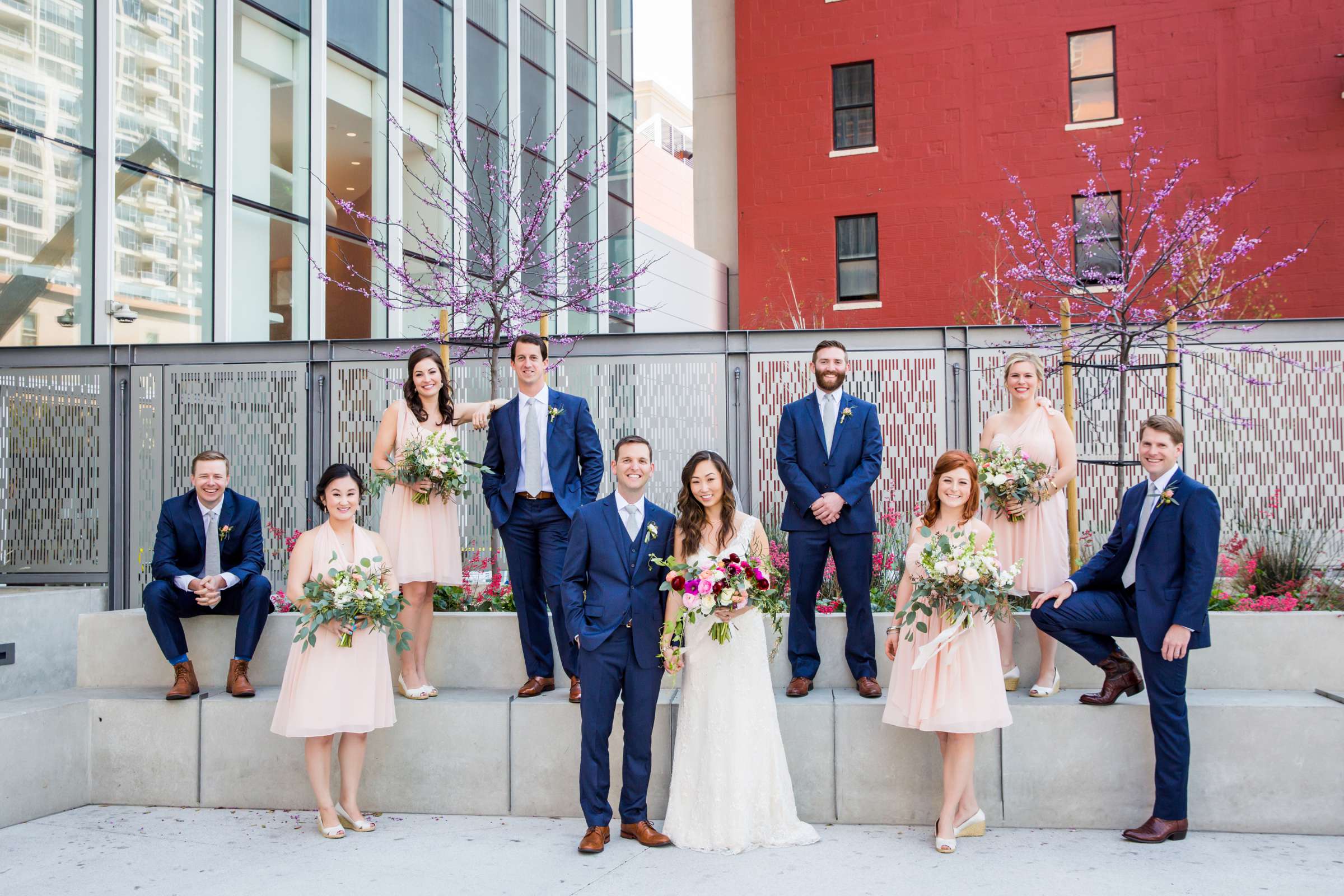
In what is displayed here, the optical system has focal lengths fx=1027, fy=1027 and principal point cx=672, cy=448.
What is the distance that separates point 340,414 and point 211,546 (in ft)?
6.18

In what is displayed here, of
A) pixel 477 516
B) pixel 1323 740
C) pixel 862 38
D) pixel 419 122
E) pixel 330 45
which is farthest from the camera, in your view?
pixel 862 38

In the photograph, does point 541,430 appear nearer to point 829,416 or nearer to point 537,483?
point 537,483

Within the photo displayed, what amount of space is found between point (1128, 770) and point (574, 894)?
3.17m

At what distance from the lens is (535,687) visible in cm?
636

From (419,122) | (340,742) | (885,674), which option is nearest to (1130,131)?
(419,122)

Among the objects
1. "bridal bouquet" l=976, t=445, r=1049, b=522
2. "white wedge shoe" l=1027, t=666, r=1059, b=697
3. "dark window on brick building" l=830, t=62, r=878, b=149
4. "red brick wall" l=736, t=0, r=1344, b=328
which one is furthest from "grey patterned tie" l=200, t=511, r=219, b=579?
"dark window on brick building" l=830, t=62, r=878, b=149

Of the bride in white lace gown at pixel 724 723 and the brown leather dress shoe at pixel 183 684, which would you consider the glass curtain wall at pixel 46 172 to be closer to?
the brown leather dress shoe at pixel 183 684

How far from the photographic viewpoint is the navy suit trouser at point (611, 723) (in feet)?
17.5

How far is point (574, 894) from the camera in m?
4.71

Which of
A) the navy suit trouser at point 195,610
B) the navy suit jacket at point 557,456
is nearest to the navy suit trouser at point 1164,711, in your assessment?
the navy suit jacket at point 557,456

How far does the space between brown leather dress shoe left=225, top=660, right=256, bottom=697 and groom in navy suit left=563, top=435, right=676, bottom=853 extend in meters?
2.40

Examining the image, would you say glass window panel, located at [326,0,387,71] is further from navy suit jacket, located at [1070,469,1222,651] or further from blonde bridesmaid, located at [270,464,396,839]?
navy suit jacket, located at [1070,469,1222,651]

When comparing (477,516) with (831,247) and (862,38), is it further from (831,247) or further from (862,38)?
(862,38)

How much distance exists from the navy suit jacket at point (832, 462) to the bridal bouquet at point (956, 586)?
83 cm
